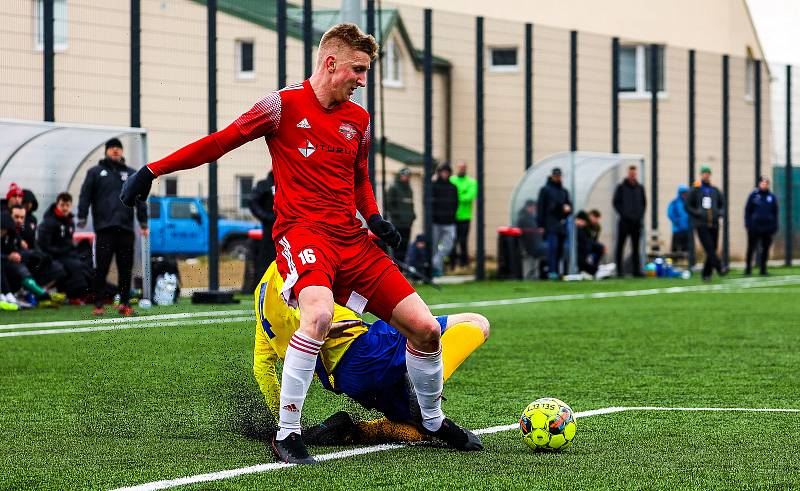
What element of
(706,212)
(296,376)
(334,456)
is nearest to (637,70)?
(706,212)

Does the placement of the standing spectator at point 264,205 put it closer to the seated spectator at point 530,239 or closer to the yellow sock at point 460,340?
the seated spectator at point 530,239

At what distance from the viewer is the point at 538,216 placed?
2475 centimetres

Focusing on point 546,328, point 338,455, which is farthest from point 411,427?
point 546,328

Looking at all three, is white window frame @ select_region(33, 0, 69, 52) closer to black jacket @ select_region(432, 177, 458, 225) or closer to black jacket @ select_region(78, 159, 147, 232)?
black jacket @ select_region(78, 159, 147, 232)

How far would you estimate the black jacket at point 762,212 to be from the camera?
2762 centimetres

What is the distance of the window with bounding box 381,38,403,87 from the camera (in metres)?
23.5

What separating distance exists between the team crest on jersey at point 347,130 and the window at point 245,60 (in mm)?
13868

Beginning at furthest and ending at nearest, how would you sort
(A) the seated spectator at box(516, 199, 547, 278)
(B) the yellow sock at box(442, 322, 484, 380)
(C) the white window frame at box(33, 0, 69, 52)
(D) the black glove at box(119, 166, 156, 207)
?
(A) the seated spectator at box(516, 199, 547, 278), (C) the white window frame at box(33, 0, 69, 52), (B) the yellow sock at box(442, 322, 484, 380), (D) the black glove at box(119, 166, 156, 207)

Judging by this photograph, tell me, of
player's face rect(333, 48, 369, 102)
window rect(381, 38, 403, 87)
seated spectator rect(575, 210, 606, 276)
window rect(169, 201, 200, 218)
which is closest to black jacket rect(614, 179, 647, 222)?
seated spectator rect(575, 210, 606, 276)

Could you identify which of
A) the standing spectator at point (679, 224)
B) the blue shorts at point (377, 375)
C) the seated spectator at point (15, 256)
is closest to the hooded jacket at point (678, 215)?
the standing spectator at point (679, 224)

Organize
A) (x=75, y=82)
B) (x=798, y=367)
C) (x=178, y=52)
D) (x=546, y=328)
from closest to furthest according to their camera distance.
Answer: (x=798, y=367), (x=546, y=328), (x=75, y=82), (x=178, y=52)

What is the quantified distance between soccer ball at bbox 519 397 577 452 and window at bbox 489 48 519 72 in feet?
62.1

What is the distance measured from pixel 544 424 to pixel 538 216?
60.8ft

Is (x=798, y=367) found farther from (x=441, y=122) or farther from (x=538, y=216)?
(x=441, y=122)
